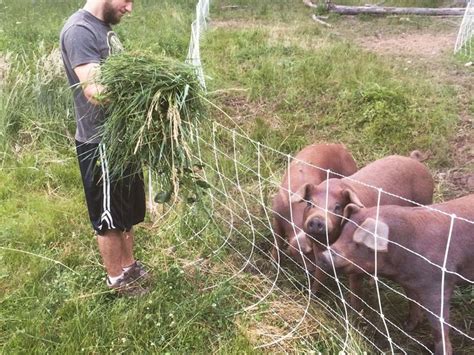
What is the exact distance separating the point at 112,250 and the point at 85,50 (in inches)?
48.0

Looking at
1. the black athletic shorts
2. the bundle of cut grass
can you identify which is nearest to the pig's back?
the bundle of cut grass

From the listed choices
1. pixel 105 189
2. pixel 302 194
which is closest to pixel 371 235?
pixel 302 194

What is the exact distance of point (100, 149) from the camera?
11.2 feet

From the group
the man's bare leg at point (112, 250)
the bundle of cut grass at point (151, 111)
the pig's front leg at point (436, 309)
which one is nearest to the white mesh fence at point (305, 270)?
the pig's front leg at point (436, 309)

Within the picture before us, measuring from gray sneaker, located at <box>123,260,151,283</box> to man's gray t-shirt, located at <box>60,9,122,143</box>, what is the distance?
35.8 inches

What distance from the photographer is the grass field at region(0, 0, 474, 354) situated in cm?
351

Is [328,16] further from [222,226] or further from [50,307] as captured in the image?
[50,307]

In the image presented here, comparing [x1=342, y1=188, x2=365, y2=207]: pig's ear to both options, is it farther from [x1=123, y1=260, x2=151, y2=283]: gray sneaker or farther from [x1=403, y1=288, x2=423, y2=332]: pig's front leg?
[x1=123, y1=260, x2=151, y2=283]: gray sneaker

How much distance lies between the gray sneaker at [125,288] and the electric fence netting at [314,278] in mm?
471

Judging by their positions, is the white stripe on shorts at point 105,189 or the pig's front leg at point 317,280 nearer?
the white stripe on shorts at point 105,189

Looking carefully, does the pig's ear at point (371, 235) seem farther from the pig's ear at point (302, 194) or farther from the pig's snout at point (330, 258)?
the pig's ear at point (302, 194)

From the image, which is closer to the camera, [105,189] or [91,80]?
[91,80]

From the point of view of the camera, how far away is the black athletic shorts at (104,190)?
3549 mm

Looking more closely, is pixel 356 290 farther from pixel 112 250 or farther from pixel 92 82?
pixel 92 82
